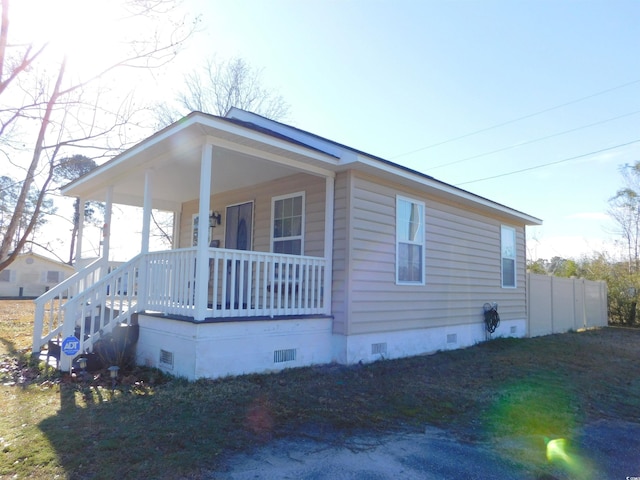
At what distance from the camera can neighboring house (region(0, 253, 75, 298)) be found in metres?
32.1

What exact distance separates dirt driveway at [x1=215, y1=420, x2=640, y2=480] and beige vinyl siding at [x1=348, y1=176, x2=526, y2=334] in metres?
3.06

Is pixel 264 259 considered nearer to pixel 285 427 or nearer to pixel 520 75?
pixel 285 427

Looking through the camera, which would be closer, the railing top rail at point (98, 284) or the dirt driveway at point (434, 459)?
the dirt driveway at point (434, 459)

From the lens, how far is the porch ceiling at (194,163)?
5.46 m

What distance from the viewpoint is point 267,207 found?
27.5ft

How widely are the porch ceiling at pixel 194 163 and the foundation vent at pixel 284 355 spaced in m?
2.62

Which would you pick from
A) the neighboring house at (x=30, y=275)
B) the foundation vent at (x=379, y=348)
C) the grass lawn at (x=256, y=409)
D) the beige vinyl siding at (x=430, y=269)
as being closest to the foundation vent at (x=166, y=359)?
the grass lawn at (x=256, y=409)

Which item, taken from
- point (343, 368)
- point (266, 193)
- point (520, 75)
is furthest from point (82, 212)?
point (520, 75)

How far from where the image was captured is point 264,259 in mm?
6199

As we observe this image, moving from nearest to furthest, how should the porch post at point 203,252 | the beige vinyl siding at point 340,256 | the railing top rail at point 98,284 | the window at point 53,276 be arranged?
the porch post at point 203,252
the railing top rail at point 98,284
the beige vinyl siding at point 340,256
the window at point 53,276

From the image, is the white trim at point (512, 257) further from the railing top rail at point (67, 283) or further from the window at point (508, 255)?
the railing top rail at point (67, 283)

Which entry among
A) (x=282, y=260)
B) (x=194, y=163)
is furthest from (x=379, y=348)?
(x=194, y=163)

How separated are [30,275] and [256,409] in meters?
Result: 35.7

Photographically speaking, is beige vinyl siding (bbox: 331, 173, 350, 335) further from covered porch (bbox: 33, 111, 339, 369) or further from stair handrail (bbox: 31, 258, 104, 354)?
stair handrail (bbox: 31, 258, 104, 354)
